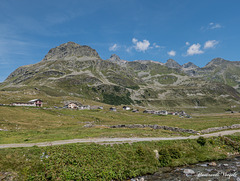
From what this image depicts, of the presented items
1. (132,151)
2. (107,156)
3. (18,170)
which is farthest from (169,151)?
(18,170)

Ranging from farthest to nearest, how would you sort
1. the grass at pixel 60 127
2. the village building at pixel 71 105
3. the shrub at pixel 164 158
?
the village building at pixel 71 105
the grass at pixel 60 127
the shrub at pixel 164 158

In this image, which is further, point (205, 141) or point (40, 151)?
point (205, 141)

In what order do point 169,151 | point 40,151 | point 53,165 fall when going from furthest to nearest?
point 169,151, point 40,151, point 53,165

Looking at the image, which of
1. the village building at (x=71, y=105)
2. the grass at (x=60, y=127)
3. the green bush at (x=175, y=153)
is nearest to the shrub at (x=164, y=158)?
the green bush at (x=175, y=153)

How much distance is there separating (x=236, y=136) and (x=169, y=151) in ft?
70.3

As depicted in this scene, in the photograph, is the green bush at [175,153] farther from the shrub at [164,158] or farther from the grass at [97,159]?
the shrub at [164,158]

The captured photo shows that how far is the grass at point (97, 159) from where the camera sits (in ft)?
62.5

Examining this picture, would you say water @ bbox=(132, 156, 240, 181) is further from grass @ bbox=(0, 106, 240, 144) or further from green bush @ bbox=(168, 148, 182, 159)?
grass @ bbox=(0, 106, 240, 144)

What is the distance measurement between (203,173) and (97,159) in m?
16.0

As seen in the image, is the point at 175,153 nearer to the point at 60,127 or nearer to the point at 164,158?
the point at 164,158

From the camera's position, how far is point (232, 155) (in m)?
31.1

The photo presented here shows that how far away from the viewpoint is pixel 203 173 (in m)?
22.6

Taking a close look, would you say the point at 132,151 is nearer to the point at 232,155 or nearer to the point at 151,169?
the point at 151,169

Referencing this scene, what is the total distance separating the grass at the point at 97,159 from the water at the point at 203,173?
4.82 ft
